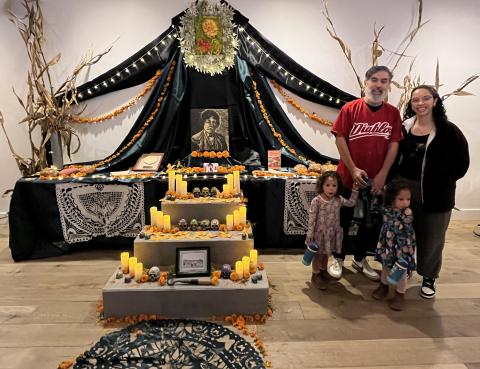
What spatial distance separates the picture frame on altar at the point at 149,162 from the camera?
336 centimetres

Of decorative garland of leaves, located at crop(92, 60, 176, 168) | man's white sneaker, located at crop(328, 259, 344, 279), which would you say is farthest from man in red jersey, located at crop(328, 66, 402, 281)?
decorative garland of leaves, located at crop(92, 60, 176, 168)

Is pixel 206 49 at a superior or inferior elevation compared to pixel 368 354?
superior

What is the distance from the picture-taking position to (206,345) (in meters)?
1.80

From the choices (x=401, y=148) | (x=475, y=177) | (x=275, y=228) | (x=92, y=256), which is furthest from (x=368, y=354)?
(x=475, y=177)

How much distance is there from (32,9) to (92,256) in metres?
2.31

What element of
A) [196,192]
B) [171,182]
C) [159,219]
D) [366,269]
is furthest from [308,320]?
[171,182]

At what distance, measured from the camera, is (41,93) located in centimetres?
334

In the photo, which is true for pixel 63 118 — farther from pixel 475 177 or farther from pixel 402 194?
pixel 475 177

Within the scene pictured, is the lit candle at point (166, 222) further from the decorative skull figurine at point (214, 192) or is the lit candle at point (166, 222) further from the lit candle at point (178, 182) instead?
the decorative skull figurine at point (214, 192)

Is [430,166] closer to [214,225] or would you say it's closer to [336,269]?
[336,269]

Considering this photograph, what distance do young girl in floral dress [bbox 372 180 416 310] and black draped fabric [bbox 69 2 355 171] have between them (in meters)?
1.43

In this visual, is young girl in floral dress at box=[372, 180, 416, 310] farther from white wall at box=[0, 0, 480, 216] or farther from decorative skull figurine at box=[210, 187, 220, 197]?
white wall at box=[0, 0, 480, 216]

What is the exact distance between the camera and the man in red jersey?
7.40ft

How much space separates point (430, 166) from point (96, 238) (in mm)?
2603
